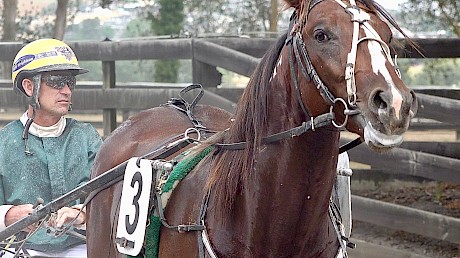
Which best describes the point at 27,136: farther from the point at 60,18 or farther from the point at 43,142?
the point at 60,18

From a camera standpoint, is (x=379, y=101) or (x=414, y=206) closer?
(x=379, y=101)

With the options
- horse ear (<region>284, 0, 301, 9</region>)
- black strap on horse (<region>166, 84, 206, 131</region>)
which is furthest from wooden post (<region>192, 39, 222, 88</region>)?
horse ear (<region>284, 0, 301, 9</region>)

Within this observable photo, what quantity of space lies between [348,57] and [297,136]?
1.23 ft

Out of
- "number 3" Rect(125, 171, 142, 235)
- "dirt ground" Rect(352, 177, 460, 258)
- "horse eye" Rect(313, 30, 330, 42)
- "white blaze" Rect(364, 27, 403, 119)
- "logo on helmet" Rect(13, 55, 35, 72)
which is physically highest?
"horse eye" Rect(313, 30, 330, 42)

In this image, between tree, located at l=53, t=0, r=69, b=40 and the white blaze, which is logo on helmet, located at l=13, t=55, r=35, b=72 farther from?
tree, located at l=53, t=0, r=69, b=40

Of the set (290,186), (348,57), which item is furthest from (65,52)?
(348,57)

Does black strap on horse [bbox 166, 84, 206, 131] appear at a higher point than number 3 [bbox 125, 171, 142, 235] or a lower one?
higher

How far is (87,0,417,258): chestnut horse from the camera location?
8.28 feet

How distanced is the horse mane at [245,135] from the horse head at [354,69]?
0.17 metres

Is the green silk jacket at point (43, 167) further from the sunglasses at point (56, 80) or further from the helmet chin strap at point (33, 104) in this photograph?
the sunglasses at point (56, 80)

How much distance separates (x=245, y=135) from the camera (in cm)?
304

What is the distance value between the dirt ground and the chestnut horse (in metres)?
3.80

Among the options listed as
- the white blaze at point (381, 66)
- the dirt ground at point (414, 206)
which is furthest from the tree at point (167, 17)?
the white blaze at point (381, 66)

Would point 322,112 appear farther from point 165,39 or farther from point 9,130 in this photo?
point 165,39
